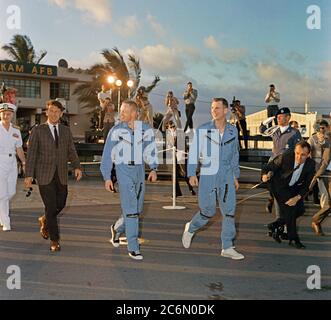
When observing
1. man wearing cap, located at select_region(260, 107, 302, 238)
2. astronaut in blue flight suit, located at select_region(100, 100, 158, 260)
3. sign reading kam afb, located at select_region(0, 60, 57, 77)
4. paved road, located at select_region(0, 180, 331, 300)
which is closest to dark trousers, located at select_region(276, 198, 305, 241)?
paved road, located at select_region(0, 180, 331, 300)

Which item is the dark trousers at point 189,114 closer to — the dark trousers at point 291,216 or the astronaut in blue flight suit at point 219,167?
the dark trousers at point 291,216

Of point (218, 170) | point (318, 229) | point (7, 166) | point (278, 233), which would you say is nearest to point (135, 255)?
point (218, 170)

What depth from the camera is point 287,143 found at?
791cm

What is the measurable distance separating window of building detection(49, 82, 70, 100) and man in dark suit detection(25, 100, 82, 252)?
1243 inches

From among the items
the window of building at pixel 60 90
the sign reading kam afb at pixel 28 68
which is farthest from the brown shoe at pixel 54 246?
the window of building at pixel 60 90

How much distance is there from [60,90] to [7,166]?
30.8 meters

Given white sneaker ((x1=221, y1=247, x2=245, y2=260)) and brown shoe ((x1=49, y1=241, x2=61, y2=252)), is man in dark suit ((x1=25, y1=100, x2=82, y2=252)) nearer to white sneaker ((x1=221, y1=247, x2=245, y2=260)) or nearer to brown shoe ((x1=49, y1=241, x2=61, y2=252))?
brown shoe ((x1=49, y1=241, x2=61, y2=252))

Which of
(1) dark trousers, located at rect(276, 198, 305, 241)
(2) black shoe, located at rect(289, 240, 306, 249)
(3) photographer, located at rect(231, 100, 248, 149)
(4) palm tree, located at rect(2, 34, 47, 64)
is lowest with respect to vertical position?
(2) black shoe, located at rect(289, 240, 306, 249)

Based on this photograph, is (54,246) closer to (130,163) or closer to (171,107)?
(130,163)

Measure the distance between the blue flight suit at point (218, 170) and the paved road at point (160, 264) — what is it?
0.58 metres

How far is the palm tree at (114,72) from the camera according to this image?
2835cm

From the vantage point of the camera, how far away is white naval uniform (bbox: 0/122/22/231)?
25.0 ft

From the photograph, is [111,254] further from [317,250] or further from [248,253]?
[317,250]

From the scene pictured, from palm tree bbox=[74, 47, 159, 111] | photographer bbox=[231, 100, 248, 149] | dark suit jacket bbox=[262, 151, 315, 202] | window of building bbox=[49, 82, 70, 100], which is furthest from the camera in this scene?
window of building bbox=[49, 82, 70, 100]
